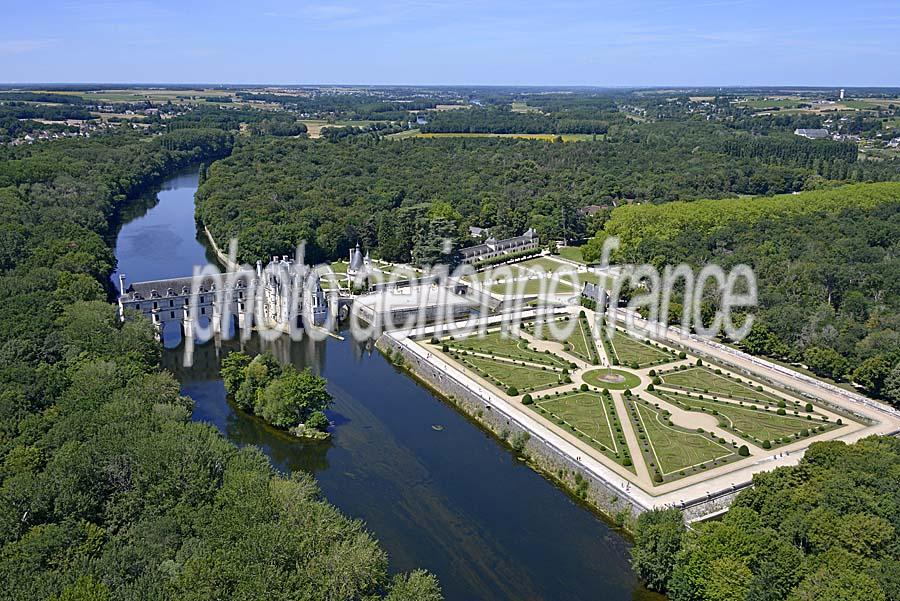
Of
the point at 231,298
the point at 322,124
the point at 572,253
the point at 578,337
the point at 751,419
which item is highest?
the point at 322,124

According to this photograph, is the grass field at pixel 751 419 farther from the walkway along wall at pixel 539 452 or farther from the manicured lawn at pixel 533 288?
the manicured lawn at pixel 533 288

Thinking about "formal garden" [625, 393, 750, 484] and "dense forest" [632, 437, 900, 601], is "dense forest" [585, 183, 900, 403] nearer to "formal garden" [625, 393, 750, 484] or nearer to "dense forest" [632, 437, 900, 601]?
"formal garden" [625, 393, 750, 484]

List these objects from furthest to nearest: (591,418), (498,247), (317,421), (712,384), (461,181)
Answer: (461,181) → (498,247) → (712,384) → (591,418) → (317,421)

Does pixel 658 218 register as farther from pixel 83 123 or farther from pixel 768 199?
pixel 83 123

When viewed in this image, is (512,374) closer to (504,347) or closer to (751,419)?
(504,347)

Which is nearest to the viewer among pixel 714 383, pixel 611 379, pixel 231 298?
pixel 714 383

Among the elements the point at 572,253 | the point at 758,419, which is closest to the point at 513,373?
the point at 758,419

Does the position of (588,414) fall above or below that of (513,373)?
below
